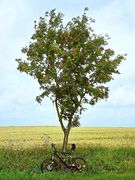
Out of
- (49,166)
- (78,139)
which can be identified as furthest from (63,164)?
(78,139)

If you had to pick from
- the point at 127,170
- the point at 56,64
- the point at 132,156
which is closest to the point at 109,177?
the point at 127,170

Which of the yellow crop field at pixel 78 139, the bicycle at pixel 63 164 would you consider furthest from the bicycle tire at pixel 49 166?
the yellow crop field at pixel 78 139

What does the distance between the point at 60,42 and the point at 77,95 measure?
4.39 meters

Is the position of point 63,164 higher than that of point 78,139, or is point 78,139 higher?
point 78,139

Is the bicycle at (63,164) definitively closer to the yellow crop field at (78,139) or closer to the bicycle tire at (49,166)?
the bicycle tire at (49,166)

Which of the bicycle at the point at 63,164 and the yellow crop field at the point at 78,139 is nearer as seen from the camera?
the bicycle at the point at 63,164

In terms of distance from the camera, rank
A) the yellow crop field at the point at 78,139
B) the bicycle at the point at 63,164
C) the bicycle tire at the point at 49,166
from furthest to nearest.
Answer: the yellow crop field at the point at 78,139, the bicycle tire at the point at 49,166, the bicycle at the point at 63,164

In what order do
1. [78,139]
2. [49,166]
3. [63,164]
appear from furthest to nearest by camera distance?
[78,139] < [63,164] < [49,166]

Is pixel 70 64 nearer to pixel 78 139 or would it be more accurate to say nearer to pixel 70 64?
pixel 70 64

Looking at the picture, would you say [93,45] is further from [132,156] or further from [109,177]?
[109,177]

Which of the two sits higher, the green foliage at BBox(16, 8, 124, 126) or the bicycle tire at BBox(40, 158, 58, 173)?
the green foliage at BBox(16, 8, 124, 126)

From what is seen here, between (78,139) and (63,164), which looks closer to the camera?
(63,164)

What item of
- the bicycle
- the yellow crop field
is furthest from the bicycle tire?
the yellow crop field

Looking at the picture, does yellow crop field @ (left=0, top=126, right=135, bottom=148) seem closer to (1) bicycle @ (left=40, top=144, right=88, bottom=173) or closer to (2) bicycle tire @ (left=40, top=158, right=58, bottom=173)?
(2) bicycle tire @ (left=40, top=158, right=58, bottom=173)
